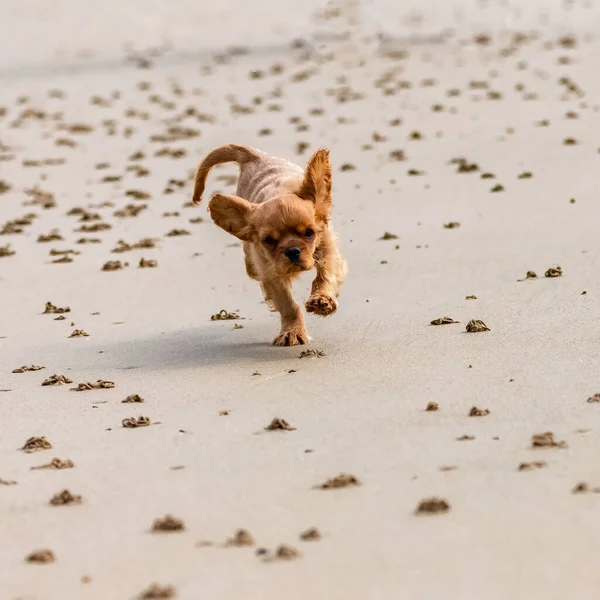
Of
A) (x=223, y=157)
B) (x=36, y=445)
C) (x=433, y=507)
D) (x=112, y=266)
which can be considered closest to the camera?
(x=433, y=507)

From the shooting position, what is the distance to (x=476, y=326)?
809 centimetres

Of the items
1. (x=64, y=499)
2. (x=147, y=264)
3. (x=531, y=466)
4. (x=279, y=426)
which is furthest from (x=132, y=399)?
(x=147, y=264)

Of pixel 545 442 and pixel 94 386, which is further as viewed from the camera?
pixel 94 386

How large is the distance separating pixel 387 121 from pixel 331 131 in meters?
0.93

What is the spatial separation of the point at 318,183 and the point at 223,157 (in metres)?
1.85

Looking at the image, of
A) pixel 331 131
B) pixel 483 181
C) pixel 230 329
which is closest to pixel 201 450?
pixel 230 329

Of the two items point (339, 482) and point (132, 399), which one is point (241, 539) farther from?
point (132, 399)

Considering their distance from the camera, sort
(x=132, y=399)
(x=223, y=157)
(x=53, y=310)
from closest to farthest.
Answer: (x=132, y=399)
(x=223, y=157)
(x=53, y=310)

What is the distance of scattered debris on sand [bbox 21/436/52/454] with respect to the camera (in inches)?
240

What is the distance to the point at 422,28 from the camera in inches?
1335

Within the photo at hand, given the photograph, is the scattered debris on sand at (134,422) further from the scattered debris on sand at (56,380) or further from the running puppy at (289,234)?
the running puppy at (289,234)

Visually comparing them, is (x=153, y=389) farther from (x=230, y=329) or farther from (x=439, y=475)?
(x=439, y=475)

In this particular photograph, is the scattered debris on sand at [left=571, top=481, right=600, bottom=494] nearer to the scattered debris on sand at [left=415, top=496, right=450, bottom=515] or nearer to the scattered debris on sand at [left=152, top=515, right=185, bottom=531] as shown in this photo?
the scattered debris on sand at [left=415, top=496, right=450, bottom=515]

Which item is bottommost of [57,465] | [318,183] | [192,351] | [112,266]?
[112,266]
